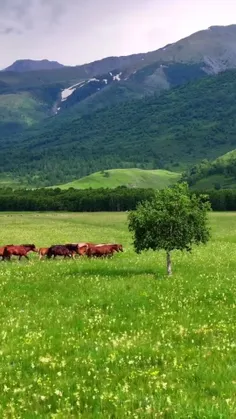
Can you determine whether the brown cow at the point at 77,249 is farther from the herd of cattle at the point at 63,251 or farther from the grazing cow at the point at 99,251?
the grazing cow at the point at 99,251

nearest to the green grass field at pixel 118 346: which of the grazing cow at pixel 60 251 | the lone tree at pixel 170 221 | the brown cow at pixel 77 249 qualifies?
the lone tree at pixel 170 221

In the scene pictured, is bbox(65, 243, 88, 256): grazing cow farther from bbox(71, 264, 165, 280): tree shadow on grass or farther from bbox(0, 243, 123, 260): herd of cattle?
bbox(71, 264, 165, 280): tree shadow on grass

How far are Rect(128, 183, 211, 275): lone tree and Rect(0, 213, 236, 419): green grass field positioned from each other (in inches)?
79.1

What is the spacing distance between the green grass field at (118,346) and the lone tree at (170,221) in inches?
79.1

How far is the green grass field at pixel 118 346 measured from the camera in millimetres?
11115

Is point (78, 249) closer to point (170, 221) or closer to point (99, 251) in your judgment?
point (99, 251)

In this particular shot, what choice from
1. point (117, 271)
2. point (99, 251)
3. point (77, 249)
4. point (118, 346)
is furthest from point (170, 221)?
point (77, 249)

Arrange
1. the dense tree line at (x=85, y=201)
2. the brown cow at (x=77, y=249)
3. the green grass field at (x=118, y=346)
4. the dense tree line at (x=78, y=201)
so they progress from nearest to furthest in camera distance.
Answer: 1. the green grass field at (x=118, y=346)
2. the brown cow at (x=77, y=249)
3. the dense tree line at (x=85, y=201)
4. the dense tree line at (x=78, y=201)

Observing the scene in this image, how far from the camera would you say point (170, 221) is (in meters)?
26.7

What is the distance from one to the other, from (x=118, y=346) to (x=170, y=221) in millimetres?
12370

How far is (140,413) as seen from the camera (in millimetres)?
10430

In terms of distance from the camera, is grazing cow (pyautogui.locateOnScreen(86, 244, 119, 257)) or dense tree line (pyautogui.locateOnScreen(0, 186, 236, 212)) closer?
grazing cow (pyautogui.locateOnScreen(86, 244, 119, 257))

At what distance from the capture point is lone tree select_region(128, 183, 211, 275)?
26.8 metres

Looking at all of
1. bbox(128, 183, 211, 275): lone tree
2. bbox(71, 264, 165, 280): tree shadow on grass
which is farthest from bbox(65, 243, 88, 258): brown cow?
bbox(128, 183, 211, 275): lone tree
